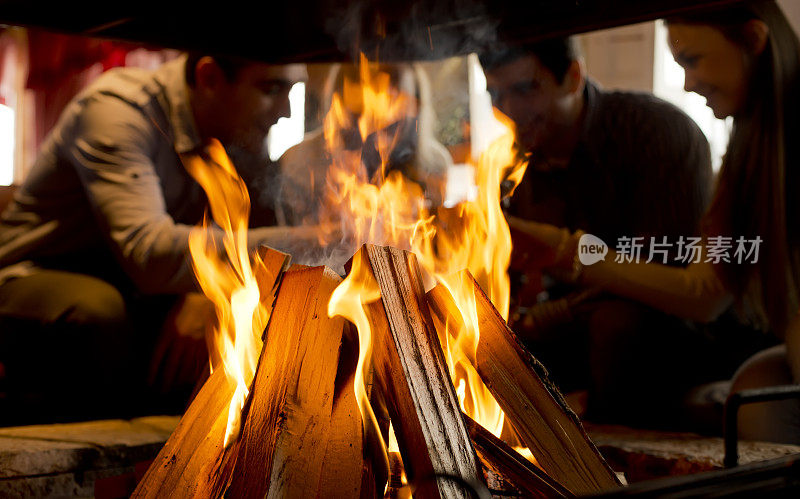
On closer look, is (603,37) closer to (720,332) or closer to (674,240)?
(674,240)

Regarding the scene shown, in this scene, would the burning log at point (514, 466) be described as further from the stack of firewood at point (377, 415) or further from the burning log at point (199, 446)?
the burning log at point (199, 446)

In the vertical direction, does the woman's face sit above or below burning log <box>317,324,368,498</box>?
above

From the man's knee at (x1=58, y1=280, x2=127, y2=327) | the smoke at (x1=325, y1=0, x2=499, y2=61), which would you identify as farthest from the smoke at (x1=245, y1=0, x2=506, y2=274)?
the man's knee at (x1=58, y1=280, x2=127, y2=327)

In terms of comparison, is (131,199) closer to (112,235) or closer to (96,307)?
(112,235)

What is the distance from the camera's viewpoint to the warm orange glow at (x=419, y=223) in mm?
1371

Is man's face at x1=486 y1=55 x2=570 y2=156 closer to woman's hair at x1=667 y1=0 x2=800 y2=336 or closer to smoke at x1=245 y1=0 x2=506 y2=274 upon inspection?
smoke at x1=245 y1=0 x2=506 y2=274

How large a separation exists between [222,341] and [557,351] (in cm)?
180

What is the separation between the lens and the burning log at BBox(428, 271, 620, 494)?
4.04 feet

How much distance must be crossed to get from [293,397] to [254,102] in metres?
1.97

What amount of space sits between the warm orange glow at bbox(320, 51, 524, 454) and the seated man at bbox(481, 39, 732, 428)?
0.14 m

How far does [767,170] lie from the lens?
2.44 metres

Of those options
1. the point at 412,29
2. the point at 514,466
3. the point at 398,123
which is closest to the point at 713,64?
the point at 412,29

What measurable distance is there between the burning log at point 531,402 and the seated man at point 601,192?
5.03 feet

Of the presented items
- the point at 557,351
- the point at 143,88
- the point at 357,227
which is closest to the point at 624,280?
the point at 557,351
